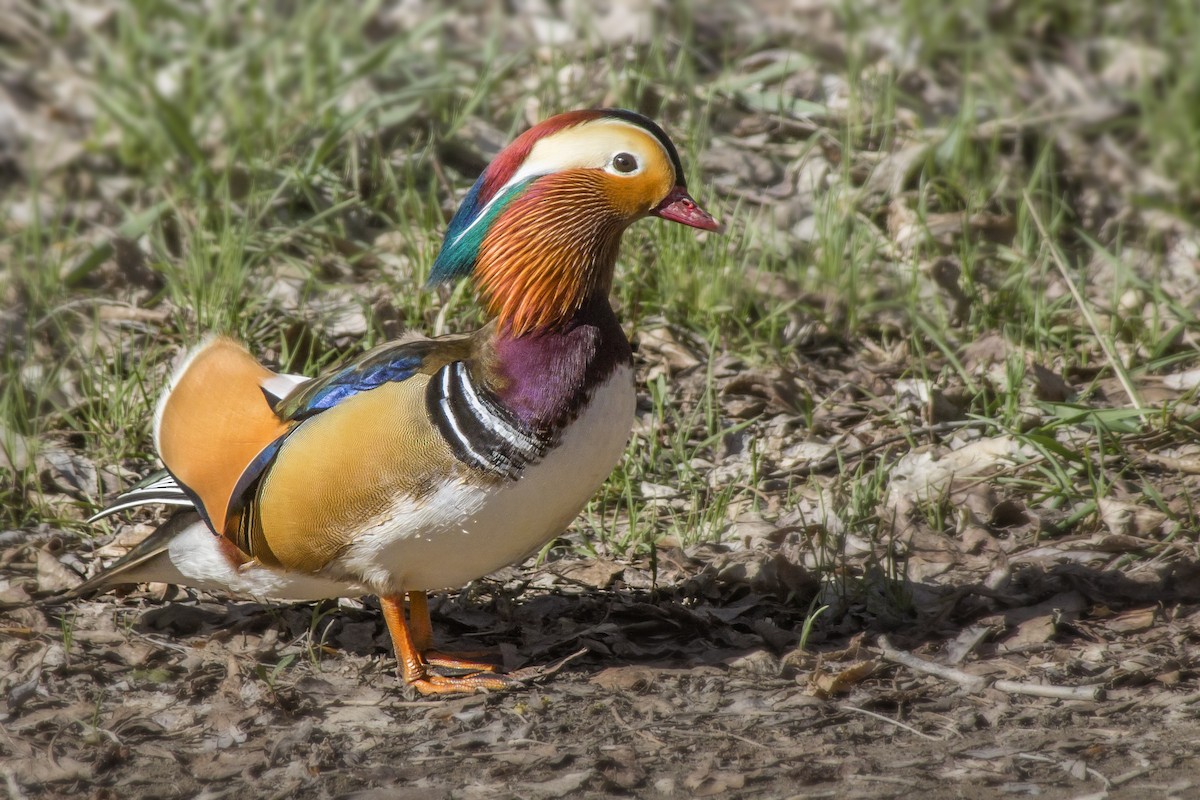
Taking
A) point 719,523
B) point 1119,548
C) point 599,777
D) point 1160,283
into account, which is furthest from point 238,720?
point 1160,283

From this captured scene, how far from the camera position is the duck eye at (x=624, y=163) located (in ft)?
9.66

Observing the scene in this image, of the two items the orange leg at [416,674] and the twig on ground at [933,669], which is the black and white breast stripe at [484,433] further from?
the twig on ground at [933,669]

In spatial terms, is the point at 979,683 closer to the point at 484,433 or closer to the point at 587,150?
the point at 484,433

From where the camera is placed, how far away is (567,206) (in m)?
2.98

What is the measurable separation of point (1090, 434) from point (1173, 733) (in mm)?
1286

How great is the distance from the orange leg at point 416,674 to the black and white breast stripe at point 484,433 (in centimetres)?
43

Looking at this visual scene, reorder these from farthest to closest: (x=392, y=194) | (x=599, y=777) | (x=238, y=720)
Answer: (x=392, y=194)
(x=238, y=720)
(x=599, y=777)

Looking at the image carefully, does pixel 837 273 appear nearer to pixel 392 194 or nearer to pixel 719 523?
pixel 719 523

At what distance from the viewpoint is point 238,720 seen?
3053mm

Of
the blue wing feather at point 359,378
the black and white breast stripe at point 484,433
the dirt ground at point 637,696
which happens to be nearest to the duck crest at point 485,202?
the blue wing feather at point 359,378

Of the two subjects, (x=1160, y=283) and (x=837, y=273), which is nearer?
(x=837, y=273)

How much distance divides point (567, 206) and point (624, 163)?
15cm

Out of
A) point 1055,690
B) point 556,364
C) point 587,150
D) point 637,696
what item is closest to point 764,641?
point 637,696

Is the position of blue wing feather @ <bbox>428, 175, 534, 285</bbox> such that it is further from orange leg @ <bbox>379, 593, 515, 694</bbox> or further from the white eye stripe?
orange leg @ <bbox>379, 593, 515, 694</bbox>
